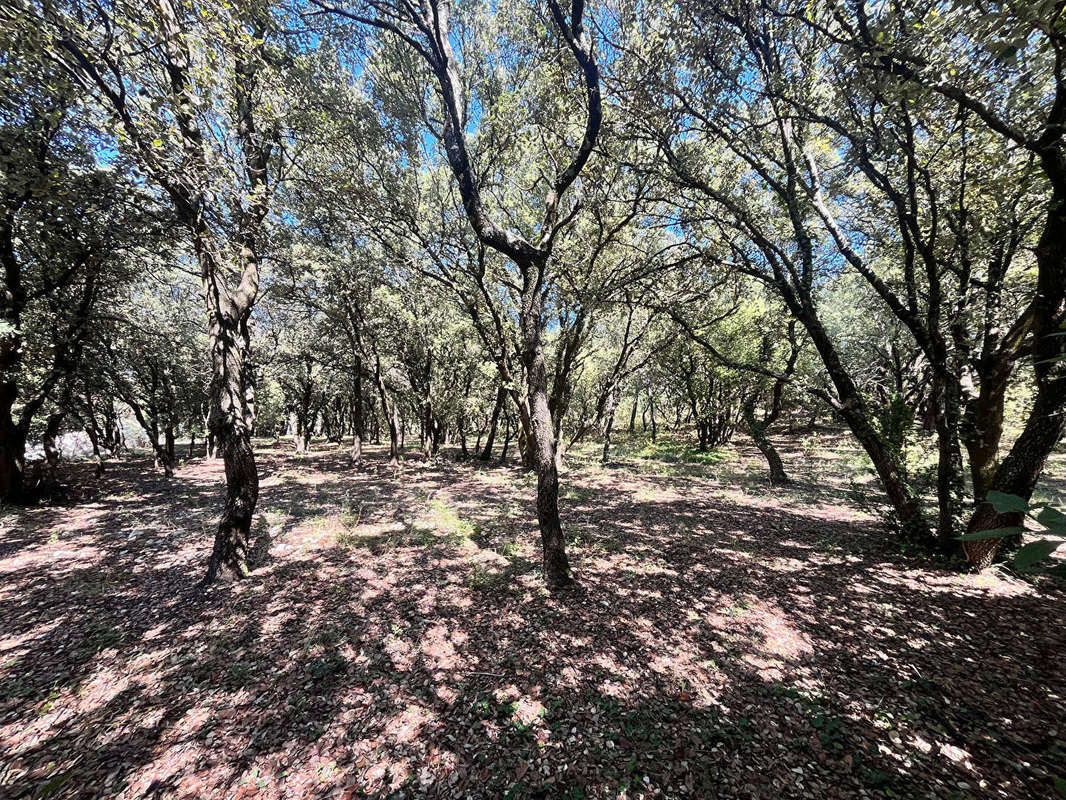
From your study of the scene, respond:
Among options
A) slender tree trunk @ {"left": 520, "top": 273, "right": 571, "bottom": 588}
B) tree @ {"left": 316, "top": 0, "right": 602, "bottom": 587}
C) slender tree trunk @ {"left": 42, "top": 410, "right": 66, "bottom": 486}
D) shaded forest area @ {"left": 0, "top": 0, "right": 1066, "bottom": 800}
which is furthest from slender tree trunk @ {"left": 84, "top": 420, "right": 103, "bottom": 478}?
slender tree trunk @ {"left": 520, "top": 273, "right": 571, "bottom": 588}

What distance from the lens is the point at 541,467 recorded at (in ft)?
24.3

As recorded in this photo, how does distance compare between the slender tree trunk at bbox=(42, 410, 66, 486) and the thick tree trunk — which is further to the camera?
the slender tree trunk at bbox=(42, 410, 66, 486)

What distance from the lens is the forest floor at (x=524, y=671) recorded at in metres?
4.15

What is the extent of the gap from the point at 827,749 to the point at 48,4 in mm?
12989

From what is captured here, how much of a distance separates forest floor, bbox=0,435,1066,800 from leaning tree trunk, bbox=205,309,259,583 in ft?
2.30

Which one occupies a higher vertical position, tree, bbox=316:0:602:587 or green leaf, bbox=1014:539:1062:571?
tree, bbox=316:0:602:587

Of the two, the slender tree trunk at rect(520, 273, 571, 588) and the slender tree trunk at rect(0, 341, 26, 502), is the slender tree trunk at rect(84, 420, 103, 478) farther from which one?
the slender tree trunk at rect(520, 273, 571, 588)

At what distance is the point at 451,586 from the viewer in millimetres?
7680

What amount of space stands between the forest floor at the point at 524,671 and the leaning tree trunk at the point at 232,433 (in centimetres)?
70

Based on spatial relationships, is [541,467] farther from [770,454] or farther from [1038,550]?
[770,454]

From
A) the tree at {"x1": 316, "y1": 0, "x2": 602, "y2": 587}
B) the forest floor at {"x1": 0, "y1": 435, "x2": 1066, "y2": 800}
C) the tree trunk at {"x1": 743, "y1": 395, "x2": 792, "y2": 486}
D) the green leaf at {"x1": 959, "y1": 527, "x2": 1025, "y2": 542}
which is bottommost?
the forest floor at {"x1": 0, "y1": 435, "x2": 1066, "y2": 800}

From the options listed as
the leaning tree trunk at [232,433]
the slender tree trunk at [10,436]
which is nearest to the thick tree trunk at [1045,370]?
the leaning tree trunk at [232,433]

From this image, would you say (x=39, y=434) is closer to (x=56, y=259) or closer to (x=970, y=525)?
(x=56, y=259)

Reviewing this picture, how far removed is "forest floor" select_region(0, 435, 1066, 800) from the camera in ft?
13.6
